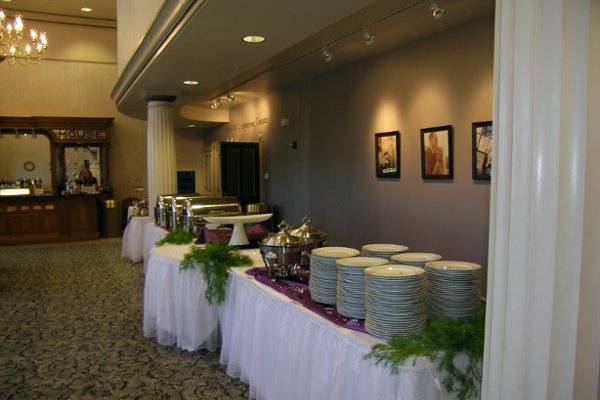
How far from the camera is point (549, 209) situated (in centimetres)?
112

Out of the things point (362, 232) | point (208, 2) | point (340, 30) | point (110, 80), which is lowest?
point (362, 232)

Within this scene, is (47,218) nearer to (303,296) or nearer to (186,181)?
(186,181)

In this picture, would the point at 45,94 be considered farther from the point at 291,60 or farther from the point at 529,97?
the point at 529,97

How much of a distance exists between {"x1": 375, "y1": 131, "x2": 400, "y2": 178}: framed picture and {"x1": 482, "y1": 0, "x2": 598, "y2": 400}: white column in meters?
4.92

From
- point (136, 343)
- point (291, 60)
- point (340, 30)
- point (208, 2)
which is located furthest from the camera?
point (291, 60)

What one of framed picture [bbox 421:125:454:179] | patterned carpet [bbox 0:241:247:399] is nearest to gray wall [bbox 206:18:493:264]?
framed picture [bbox 421:125:454:179]

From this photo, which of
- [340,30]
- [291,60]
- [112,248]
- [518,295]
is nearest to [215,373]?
[518,295]

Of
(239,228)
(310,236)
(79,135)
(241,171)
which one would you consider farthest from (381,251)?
(79,135)

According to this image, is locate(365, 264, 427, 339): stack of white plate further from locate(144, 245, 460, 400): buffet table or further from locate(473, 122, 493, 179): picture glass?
locate(473, 122, 493, 179): picture glass

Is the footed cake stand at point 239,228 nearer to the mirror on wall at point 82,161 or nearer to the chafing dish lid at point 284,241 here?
the chafing dish lid at point 284,241

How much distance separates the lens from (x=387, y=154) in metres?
6.23

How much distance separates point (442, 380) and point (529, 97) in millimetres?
1047

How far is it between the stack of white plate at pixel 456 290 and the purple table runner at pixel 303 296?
327 millimetres

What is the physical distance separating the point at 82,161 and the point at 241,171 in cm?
403
